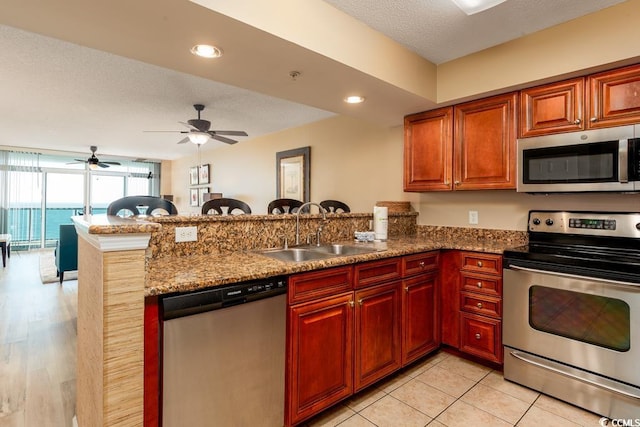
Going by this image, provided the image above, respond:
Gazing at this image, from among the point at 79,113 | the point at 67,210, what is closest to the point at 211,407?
the point at 79,113

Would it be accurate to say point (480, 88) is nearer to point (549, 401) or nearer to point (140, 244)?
point (549, 401)

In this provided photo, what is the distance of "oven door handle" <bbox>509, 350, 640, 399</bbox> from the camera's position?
1.77 meters

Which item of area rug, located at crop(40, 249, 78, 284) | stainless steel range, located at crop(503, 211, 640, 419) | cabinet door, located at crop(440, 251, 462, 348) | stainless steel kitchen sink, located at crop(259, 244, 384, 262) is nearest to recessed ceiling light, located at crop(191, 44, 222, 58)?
stainless steel kitchen sink, located at crop(259, 244, 384, 262)

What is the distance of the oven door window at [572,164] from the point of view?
2014 mm

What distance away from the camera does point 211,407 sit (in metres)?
1.38

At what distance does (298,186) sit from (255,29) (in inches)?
131

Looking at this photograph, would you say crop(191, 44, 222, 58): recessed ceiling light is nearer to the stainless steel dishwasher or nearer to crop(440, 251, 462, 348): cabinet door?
the stainless steel dishwasher

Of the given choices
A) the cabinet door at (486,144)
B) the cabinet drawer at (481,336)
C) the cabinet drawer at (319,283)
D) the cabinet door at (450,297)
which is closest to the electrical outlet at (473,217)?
the cabinet door at (486,144)

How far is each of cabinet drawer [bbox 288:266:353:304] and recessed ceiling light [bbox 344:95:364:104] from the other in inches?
55.6

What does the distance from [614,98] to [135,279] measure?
2776mm

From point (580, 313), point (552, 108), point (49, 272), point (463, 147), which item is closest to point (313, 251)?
→ point (463, 147)

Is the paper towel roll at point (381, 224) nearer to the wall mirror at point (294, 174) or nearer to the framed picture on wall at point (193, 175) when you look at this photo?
the wall mirror at point (294, 174)

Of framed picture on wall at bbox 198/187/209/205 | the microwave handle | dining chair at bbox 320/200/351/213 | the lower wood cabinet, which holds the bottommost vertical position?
the lower wood cabinet

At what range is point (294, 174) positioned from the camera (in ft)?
16.3
